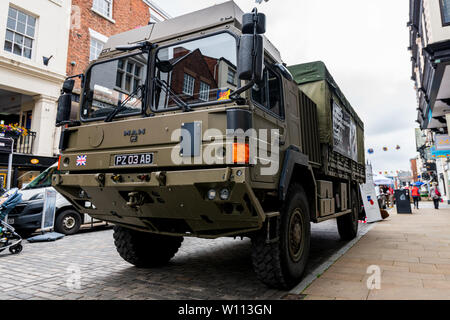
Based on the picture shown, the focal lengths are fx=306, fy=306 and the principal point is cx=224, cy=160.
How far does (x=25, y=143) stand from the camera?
13227mm

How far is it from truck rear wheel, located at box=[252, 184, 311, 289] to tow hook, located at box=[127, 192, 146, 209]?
1370mm

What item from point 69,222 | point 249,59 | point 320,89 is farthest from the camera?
point 69,222

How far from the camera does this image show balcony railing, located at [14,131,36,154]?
1303 centimetres

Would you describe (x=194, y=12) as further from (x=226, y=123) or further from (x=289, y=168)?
(x=289, y=168)

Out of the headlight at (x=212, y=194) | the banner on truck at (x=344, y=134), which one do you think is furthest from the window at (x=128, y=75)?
the banner on truck at (x=344, y=134)

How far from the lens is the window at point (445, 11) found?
10305 mm

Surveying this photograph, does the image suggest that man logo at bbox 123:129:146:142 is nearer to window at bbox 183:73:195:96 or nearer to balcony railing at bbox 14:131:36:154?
→ window at bbox 183:73:195:96

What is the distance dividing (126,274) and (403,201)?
16.2 m

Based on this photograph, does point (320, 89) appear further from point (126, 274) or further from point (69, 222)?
point (69, 222)

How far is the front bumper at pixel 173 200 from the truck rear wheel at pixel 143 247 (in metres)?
0.65

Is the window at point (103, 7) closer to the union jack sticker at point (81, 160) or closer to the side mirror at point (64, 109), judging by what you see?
the side mirror at point (64, 109)

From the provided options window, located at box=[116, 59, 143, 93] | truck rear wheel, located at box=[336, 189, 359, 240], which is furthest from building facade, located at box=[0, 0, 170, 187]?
truck rear wheel, located at box=[336, 189, 359, 240]

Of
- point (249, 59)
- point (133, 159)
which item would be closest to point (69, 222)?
point (133, 159)
